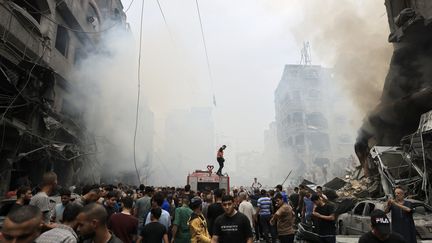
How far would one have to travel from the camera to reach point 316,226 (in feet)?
18.3

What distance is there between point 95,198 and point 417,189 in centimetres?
1357

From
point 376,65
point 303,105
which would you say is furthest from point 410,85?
point 303,105

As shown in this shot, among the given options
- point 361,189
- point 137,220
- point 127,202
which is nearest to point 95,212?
point 137,220

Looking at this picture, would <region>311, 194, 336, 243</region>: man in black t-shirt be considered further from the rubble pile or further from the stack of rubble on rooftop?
the stack of rubble on rooftop

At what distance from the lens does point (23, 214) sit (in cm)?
188

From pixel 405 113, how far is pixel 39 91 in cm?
1954

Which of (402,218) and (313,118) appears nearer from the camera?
(402,218)

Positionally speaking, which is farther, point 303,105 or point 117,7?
point 303,105

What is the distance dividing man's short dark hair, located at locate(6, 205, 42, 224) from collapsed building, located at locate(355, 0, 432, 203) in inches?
536

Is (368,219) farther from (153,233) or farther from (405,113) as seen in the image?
(405,113)

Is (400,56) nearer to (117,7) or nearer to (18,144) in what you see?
(18,144)

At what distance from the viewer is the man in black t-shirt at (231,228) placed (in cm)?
383

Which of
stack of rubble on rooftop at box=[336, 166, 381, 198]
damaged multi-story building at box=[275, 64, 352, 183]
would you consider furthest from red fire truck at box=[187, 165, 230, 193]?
damaged multi-story building at box=[275, 64, 352, 183]

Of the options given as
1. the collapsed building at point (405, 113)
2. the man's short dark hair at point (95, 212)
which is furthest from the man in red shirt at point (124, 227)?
the collapsed building at point (405, 113)
